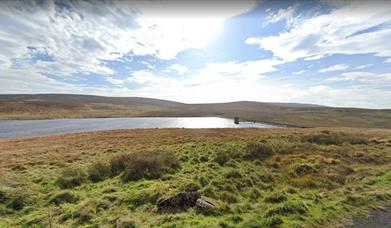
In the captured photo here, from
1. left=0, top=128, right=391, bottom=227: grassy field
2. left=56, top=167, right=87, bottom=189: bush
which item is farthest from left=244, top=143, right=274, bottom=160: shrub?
left=56, top=167, right=87, bottom=189: bush

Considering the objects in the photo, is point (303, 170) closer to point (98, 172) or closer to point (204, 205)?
point (204, 205)

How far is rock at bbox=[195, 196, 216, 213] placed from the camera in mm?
8008

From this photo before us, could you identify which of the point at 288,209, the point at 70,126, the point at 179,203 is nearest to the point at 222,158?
the point at 179,203

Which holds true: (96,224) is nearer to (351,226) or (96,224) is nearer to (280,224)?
(280,224)

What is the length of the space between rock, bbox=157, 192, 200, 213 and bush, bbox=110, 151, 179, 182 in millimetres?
3765

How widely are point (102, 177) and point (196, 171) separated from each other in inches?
203

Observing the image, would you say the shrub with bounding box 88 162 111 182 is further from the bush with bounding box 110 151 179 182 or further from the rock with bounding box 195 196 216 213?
the rock with bounding box 195 196 216 213

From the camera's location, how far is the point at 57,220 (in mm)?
7570

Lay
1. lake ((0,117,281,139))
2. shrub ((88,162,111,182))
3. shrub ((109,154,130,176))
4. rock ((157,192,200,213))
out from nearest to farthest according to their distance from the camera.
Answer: rock ((157,192,200,213))
shrub ((88,162,111,182))
shrub ((109,154,130,176))
lake ((0,117,281,139))

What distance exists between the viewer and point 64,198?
31.1 feet

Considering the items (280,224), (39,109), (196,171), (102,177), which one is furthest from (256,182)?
(39,109)

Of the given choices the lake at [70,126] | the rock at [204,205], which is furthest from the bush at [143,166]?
the lake at [70,126]

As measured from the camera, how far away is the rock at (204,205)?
8.01 m

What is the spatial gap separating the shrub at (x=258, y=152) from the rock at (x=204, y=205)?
871 cm
